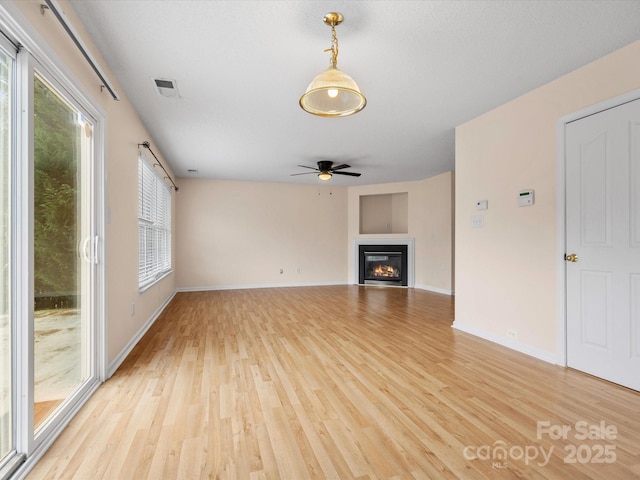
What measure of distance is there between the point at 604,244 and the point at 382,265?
586 centimetres

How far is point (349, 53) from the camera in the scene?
2533 millimetres

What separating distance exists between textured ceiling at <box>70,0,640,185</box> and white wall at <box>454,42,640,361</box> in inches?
7.0

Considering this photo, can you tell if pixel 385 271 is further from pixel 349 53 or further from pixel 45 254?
pixel 45 254

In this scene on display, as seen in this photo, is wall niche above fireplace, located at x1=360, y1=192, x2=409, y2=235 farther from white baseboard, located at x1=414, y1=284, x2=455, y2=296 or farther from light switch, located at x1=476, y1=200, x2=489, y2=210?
light switch, located at x1=476, y1=200, x2=489, y2=210

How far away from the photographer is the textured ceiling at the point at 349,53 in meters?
2.05

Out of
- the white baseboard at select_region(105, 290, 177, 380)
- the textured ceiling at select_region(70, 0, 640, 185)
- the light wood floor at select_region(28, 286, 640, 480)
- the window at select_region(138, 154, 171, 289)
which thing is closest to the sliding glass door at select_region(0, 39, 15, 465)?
A: the light wood floor at select_region(28, 286, 640, 480)

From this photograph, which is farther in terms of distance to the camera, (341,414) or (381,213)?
(381,213)

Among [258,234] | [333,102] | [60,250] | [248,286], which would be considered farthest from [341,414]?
[258,234]

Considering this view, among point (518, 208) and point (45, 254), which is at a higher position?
point (518, 208)

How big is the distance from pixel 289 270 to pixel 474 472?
6842 millimetres

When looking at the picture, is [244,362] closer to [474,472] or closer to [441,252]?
[474,472]

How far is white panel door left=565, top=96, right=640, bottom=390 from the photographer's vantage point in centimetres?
242

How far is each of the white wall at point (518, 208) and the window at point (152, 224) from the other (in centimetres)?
408

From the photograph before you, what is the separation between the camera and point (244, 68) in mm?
2740
